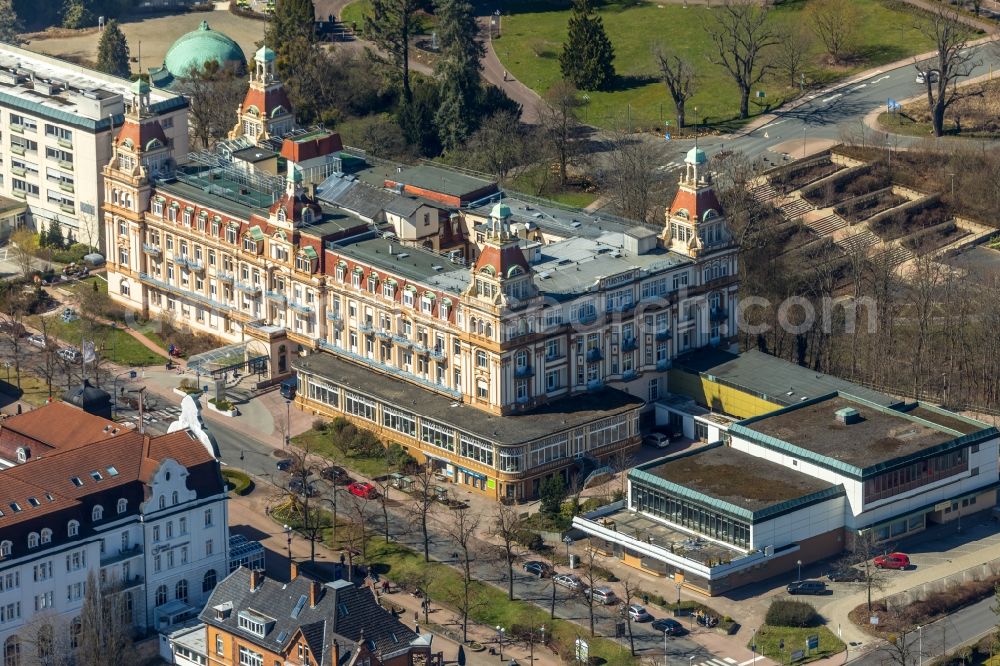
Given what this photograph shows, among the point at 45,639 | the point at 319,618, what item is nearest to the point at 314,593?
the point at 319,618

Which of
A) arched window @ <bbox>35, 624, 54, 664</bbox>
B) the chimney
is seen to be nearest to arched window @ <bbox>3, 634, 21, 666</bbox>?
arched window @ <bbox>35, 624, 54, 664</bbox>

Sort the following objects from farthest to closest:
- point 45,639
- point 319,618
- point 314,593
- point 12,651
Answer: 1. point 12,651
2. point 45,639
3. point 314,593
4. point 319,618

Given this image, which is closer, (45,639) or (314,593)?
(314,593)

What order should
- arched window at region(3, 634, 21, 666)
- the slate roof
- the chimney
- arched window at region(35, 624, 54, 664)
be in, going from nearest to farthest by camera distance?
the slate roof → the chimney → arched window at region(35, 624, 54, 664) → arched window at region(3, 634, 21, 666)

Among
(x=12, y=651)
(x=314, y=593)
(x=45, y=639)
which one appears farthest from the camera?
(x=12, y=651)

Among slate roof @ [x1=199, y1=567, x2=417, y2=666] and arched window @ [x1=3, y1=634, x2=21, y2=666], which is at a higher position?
slate roof @ [x1=199, y1=567, x2=417, y2=666]

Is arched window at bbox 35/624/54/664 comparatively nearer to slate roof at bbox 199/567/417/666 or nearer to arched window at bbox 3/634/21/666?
arched window at bbox 3/634/21/666

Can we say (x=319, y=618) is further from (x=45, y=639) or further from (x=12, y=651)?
(x=12, y=651)

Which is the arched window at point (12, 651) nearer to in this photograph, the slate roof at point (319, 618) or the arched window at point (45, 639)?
the arched window at point (45, 639)
